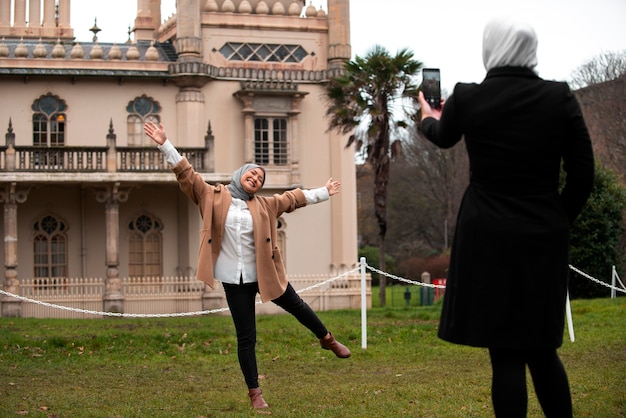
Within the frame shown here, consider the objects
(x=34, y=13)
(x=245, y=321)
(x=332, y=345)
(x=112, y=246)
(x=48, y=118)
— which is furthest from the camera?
(x=34, y=13)

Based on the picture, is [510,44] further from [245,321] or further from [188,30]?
[188,30]

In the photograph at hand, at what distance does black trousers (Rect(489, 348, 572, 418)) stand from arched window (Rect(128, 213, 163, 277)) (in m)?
28.8

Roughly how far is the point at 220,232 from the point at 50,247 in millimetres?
25408

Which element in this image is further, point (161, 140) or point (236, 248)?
point (236, 248)

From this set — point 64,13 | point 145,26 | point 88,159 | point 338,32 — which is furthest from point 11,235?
point 64,13

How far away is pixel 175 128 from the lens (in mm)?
34312

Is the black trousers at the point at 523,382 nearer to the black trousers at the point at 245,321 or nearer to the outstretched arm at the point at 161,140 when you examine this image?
the black trousers at the point at 245,321

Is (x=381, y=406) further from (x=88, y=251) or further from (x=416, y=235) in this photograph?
(x=416, y=235)

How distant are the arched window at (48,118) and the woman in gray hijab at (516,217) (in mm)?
28978

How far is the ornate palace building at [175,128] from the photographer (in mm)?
33031

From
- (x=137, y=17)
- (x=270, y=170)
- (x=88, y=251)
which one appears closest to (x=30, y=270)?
(x=88, y=251)

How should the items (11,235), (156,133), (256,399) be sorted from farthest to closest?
(11,235) → (256,399) → (156,133)

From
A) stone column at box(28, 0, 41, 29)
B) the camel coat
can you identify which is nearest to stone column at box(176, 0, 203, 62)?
stone column at box(28, 0, 41, 29)

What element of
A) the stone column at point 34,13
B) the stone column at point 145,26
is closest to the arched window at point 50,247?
the stone column at point 145,26
